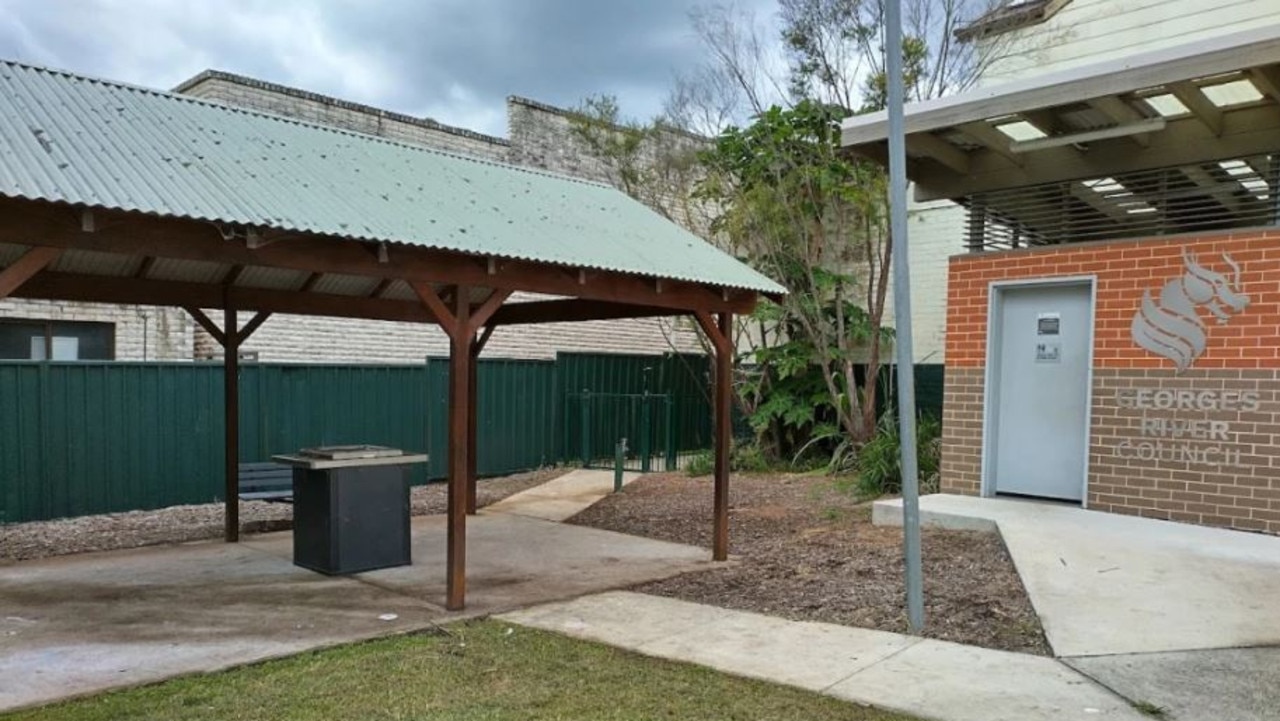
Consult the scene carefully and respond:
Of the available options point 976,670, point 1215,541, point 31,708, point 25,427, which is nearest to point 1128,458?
point 1215,541

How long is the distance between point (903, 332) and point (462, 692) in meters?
3.40

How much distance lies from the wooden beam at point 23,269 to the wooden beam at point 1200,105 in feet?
25.8

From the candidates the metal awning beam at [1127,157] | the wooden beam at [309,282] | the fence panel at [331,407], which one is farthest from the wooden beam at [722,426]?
the fence panel at [331,407]

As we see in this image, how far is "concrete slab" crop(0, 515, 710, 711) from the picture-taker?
5078 mm

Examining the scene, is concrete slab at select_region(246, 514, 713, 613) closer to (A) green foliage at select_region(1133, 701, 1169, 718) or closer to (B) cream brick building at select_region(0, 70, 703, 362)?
(A) green foliage at select_region(1133, 701, 1169, 718)

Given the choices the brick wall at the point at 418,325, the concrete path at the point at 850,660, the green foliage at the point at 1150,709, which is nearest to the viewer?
the green foliage at the point at 1150,709

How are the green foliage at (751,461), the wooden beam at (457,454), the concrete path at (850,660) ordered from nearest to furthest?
the concrete path at (850,660) → the wooden beam at (457,454) → the green foliage at (751,461)

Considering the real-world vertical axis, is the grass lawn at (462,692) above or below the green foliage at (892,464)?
below

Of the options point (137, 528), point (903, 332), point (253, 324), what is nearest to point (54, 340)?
point (137, 528)

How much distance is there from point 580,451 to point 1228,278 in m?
9.96

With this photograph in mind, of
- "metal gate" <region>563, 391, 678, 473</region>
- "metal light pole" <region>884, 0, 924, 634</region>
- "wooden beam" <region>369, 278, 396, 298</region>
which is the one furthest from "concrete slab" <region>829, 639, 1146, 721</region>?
"metal gate" <region>563, 391, 678, 473</region>

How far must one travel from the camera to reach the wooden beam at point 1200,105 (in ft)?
23.3

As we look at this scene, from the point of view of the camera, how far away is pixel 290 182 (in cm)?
612

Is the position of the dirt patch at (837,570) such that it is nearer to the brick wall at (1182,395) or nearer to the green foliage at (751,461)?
the brick wall at (1182,395)
